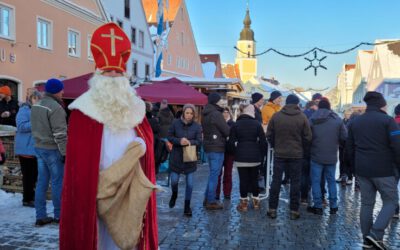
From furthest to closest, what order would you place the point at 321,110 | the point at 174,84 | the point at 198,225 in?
the point at 174,84, the point at 321,110, the point at 198,225

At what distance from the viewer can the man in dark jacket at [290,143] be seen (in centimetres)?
666

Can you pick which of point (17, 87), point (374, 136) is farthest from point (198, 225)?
point (17, 87)

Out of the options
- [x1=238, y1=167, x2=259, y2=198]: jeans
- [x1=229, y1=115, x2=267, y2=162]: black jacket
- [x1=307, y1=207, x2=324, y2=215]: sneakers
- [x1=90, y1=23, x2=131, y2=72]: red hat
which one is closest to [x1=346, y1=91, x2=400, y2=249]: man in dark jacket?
[x1=307, y1=207, x2=324, y2=215]: sneakers

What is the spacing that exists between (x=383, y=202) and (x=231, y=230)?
2126 mm

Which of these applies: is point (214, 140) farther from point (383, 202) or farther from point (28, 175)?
point (28, 175)

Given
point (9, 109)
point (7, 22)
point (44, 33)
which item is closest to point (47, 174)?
point (9, 109)

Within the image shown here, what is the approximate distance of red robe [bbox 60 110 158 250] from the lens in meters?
3.10

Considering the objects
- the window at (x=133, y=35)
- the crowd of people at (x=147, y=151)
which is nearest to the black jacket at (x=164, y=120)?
the crowd of people at (x=147, y=151)

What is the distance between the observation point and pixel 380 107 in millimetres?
5398

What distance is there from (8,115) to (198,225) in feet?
18.4

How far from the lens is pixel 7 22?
54.0 feet

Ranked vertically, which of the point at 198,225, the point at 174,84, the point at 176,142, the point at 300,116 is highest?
the point at 174,84

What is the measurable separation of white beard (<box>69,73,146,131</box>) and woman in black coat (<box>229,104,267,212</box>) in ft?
13.2

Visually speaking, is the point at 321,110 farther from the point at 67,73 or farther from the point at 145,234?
the point at 67,73
